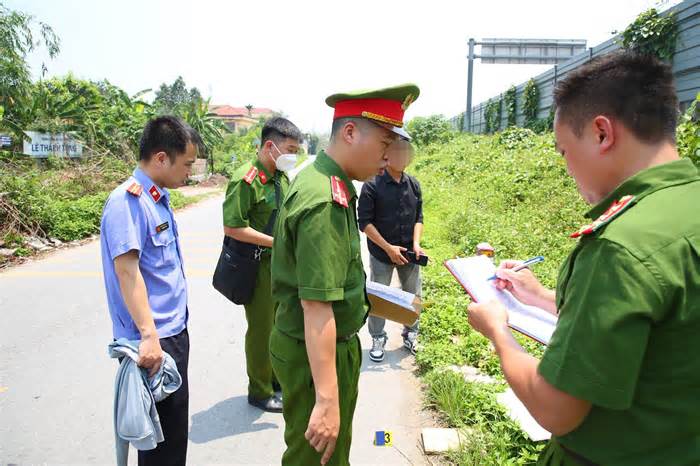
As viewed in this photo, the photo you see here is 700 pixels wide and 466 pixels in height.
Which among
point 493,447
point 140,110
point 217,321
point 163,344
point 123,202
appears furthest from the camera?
point 140,110

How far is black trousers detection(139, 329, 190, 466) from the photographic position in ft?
7.31

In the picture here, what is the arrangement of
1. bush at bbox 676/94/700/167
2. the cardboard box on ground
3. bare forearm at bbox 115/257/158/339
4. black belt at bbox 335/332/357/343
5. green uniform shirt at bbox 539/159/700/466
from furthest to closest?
bush at bbox 676/94/700/167, the cardboard box on ground, bare forearm at bbox 115/257/158/339, black belt at bbox 335/332/357/343, green uniform shirt at bbox 539/159/700/466

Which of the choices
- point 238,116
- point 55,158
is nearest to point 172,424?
point 55,158

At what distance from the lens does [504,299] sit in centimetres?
173

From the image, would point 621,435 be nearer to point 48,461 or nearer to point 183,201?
point 48,461

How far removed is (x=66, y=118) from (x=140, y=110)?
3915mm

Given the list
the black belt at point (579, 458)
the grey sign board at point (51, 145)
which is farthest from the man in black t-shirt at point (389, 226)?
the grey sign board at point (51, 145)

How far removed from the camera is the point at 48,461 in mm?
2898

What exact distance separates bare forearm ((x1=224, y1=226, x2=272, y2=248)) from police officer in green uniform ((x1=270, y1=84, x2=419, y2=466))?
4.47 ft

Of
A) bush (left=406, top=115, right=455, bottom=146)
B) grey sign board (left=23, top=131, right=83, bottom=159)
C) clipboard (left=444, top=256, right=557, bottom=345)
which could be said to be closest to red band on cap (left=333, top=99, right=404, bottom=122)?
clipboard (left=444, top=256, right=557, bottom=345)

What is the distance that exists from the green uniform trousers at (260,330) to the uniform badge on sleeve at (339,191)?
174 cm

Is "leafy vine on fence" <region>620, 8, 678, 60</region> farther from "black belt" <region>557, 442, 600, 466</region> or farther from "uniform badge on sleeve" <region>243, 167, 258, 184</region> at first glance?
"black belt" <region>557, 442, 600, 466</region>

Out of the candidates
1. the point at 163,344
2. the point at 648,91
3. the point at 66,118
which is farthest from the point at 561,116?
the point at 66,118

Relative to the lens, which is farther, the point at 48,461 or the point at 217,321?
the point at 217,321
